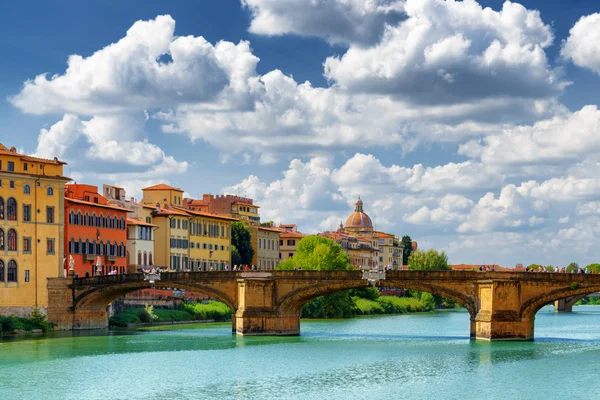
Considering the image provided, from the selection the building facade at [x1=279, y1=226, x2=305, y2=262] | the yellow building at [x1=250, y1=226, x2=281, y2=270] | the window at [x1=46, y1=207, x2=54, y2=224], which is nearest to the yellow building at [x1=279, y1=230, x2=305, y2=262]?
the building facade at [x1=279, y1=226, x2=305, y2=262]

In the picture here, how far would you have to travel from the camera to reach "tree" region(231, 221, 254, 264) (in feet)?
442

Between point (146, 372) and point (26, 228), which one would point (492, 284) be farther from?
point (26, 228)

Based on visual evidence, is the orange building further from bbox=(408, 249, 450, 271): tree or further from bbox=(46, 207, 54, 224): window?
bbox=(408, 249, 450, 271): tree

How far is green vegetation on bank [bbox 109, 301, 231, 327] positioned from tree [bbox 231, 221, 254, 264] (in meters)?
28.5

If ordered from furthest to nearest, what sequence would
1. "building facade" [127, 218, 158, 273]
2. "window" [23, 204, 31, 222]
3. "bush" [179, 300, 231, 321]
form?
1. "building facade" [127, 218, 158, 273]
2. "bush" [179, 300, 231, 321]
3. "window" [23, 204, 31, 222]

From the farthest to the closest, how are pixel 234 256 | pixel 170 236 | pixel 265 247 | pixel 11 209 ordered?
1. pixel 265 247
2. pixel 234 256
3. pixel 170 236
4. pixel 11 209

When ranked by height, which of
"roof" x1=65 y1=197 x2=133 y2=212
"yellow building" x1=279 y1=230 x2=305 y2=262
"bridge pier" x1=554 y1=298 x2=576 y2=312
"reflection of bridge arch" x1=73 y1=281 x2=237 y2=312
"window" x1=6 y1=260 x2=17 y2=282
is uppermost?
"roof" x1=65 y1=197 x2=133 y2=212

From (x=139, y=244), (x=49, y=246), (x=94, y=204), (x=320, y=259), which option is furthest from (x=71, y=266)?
(x=320, y=259)

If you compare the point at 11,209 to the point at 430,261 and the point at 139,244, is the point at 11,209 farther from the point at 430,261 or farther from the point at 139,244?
the point at 430,261

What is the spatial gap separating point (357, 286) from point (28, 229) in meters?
24.9

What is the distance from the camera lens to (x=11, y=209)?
81.8 m

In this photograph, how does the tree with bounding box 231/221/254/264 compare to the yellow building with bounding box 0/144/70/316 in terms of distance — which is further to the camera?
the tree with bounding box 231/221/254/264

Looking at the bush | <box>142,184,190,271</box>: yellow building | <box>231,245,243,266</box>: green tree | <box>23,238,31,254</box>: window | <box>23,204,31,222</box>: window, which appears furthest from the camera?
<box>231,245,243,266</box>: green tree

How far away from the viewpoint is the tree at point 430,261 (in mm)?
157625
